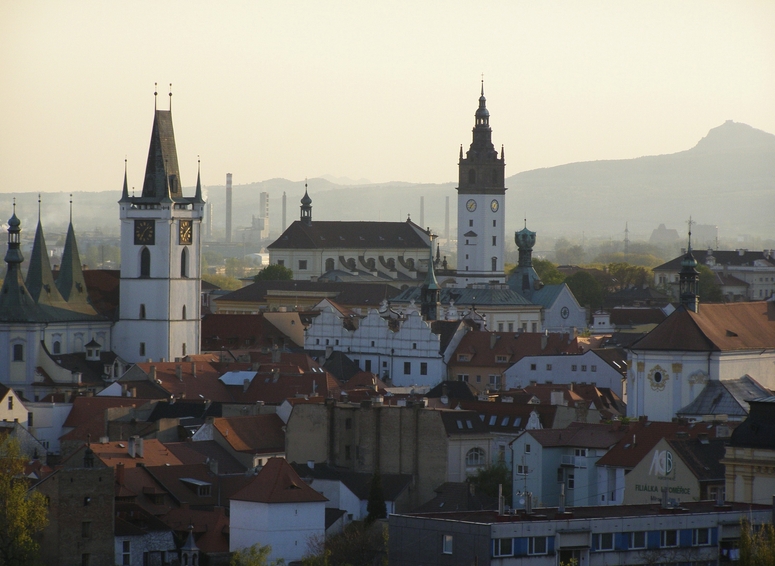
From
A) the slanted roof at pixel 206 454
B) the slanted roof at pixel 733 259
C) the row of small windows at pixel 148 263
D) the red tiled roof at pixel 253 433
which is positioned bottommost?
the slanted roof at pixel 206 454

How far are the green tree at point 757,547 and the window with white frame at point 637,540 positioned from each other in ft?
9.86

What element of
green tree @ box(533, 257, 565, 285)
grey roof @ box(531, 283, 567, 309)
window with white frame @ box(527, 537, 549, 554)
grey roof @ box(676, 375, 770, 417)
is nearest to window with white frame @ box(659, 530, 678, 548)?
window with white frame @ box(527, 537, 549, 554)

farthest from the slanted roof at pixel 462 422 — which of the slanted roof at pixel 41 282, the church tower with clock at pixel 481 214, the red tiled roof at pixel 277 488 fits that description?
the church tower with clock at pixel 481 214

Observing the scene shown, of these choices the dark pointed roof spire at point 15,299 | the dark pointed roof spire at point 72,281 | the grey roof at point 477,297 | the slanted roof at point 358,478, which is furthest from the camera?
the grey roof at point 477,297

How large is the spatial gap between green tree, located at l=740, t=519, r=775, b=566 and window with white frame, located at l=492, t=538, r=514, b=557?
4.74m

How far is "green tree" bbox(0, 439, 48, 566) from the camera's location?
2172 inches

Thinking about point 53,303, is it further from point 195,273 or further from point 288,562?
point 288,562

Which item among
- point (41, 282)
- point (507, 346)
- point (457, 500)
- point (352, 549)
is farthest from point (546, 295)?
point (352, 549)

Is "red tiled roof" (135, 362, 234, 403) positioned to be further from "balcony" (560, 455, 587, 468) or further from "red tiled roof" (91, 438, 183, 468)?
"balcony" (560, 455, 587, 468)

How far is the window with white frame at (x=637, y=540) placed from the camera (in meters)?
45.9

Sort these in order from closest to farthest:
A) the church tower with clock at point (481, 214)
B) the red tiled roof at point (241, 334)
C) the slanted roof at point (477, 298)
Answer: the red tiled roof at point (241, 334) → the slanted roof at point (477, 298) → the church tower with clock at point (481, 214)

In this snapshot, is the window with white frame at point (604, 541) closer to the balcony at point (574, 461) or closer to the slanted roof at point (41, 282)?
the balcony at point (574, 461)

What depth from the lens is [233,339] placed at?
11319cm

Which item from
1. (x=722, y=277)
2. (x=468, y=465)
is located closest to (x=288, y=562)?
(x=468, y=465)
